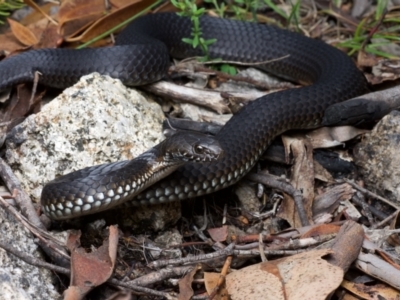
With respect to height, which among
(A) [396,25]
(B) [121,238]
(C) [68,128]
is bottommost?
(B) [121,238]

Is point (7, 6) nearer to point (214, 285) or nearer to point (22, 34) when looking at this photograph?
point (22, 34)

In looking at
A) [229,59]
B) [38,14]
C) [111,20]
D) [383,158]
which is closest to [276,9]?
[229,59]

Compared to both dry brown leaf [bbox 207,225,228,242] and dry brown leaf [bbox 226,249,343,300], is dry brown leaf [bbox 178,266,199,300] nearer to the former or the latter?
dry brown leaf [bbox 226,249,343,300]

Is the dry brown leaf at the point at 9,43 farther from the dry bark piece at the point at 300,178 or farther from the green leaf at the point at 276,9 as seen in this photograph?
the dry bark piece at the point at 300,178

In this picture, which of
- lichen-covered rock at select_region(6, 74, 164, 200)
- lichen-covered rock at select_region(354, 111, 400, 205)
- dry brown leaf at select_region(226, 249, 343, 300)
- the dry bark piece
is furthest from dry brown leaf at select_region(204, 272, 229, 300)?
lichen-covered rock at select_region(354, 111, 400, 205)

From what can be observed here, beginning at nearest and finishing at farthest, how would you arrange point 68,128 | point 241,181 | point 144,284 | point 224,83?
point 144,284 → point 68,128 → point 241,181 → point 224,83

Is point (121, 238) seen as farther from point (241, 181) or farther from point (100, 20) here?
point (100, 20)

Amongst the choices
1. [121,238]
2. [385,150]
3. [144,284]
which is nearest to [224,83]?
[385,150]
